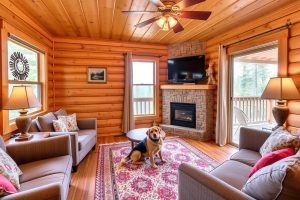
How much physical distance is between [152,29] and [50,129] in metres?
2.66

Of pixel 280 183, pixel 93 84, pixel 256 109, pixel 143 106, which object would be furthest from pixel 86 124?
pixel 256 109

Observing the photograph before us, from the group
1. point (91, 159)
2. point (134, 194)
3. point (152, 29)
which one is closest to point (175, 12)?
point (152, 29)

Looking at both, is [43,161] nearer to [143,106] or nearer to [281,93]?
[281,93]

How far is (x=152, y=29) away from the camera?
11.7ft

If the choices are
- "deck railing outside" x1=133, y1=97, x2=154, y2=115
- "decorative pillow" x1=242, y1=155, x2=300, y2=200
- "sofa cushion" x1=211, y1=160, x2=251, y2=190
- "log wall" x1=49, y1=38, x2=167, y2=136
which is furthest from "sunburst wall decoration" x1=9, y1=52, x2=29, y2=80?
"decorative pillow" x1=242, y1=155, x2=300, y2=200

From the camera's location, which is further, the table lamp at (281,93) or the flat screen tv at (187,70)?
the flat screen tv at (187,70)

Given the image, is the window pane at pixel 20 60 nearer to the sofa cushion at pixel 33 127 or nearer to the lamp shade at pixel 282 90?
the sofa cushion at pixel 33 127

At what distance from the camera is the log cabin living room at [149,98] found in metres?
1.55

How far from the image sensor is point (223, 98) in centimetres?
368

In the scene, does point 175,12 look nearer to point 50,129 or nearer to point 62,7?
point 62,7

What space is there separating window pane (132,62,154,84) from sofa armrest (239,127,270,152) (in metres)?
3.00

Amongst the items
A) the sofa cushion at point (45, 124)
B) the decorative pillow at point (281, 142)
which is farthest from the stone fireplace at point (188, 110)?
the sofa cushion at point (45, 124)

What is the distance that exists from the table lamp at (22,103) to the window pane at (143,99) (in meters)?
2.81

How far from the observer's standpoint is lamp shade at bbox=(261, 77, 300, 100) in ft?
7.18
